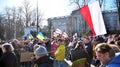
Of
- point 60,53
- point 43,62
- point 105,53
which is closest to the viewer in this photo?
point 105,53

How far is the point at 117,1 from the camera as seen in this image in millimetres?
47875

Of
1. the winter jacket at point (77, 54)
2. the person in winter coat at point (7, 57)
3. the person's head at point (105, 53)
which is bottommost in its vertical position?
the winter jacket at point (77, 54)

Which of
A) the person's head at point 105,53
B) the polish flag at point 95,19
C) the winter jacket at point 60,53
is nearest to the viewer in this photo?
the person's head at point 105,53

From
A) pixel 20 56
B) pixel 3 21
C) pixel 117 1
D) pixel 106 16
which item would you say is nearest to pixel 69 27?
pixel 106 16

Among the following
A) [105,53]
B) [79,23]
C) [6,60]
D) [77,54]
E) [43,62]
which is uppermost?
[105,53]

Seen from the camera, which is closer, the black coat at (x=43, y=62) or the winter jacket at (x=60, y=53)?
the black coat at (x=43, y=62)

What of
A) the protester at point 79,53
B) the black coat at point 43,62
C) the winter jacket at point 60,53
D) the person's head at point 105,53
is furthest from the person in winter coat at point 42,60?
the winter jacket at point 60,53

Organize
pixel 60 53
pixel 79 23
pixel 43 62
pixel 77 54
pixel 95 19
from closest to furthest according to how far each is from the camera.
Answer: pixel 43 62 < pixel 95 19 < pixel 77 54 < pixel 60 53 < pixel 79 23

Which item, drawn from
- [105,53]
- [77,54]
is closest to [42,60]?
[105,53]

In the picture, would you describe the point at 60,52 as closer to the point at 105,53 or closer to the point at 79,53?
the point at 79,53

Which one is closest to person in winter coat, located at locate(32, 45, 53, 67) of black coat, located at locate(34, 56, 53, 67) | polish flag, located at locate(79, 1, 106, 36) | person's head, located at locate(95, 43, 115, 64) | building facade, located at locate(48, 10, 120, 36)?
black coat, located at locate(34, 56, 53, 67)

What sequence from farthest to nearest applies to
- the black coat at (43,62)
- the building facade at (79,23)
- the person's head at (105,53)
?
1. the building facade at (79,23)
2. the black coat at (43,62)
3. the person's head at (105,53)

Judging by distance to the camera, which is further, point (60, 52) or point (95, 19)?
point (60, 52)

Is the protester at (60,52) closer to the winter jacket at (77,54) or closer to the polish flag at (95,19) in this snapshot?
the winter jacket at (77,54)
